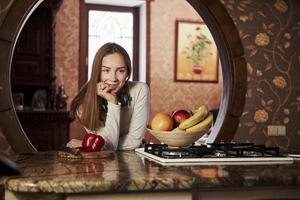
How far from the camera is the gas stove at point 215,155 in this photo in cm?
174

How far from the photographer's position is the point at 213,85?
21.4ft

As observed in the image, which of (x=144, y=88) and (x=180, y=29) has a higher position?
(x=180, y=29)

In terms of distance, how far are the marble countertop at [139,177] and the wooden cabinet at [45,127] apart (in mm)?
2657

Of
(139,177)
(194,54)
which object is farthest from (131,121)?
(194,54)

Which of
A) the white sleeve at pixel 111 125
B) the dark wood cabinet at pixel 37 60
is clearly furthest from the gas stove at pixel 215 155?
the dark wood cabinet at pixel 37 60

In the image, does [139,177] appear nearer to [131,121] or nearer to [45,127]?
[131,121]

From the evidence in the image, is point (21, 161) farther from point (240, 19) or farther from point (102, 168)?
point (240, 19)

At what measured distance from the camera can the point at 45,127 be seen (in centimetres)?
440

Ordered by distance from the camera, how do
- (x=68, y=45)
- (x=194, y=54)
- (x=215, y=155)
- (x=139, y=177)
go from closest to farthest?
(x=139, y=177) < (x=215, y=155) < (x=68, y=45) < (x=194, y=54)

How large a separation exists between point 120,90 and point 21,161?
845 mm

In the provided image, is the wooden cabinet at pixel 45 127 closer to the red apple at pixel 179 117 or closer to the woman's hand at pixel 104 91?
the woman's hand at pixel 104 91

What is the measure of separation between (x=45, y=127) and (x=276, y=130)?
226 centimetres

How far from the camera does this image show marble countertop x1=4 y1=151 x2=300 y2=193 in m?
1.33

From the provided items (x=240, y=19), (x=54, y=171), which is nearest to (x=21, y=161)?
(x=54, y=171)
